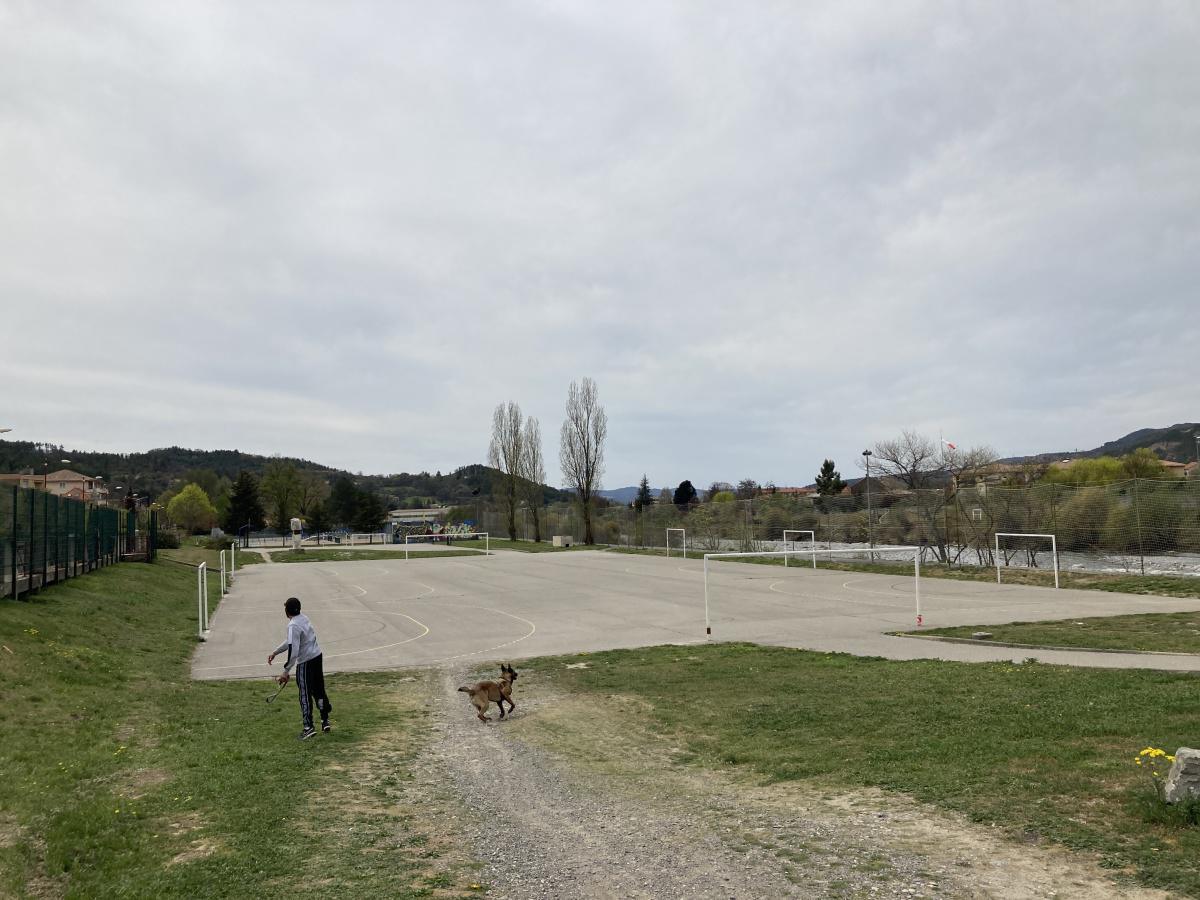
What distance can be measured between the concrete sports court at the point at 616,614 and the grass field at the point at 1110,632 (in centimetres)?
98

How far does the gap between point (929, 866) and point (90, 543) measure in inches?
1265

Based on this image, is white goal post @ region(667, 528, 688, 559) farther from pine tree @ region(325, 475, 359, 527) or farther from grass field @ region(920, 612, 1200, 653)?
pine tree @ region(325, 475, 359, 527)

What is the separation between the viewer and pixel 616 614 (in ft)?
84.3

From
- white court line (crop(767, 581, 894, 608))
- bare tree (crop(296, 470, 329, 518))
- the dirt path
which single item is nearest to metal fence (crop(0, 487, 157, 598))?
the dirt path

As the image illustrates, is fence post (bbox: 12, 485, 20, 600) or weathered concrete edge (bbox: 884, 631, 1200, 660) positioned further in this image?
fence post (bbox: 12, 485, 20, 600)

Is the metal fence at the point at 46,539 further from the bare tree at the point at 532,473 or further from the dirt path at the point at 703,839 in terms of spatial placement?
the bare tree at the point at 532,473

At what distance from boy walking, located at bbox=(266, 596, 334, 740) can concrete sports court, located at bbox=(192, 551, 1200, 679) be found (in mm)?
6305

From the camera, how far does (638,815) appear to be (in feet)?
24.4

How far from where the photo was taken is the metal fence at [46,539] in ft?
61.0

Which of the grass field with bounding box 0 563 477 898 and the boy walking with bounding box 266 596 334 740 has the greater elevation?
the boy walking with bounding box 266 596 334 740

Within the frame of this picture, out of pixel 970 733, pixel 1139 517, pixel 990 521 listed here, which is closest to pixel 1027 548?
pixel 990 521

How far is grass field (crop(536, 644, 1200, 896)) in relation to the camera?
6.26m

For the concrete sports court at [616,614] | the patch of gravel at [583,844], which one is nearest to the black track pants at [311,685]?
the patch of gravel at [583,844]

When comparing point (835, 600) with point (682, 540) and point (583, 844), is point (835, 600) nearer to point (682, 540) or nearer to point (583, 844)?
point (583, 844)
